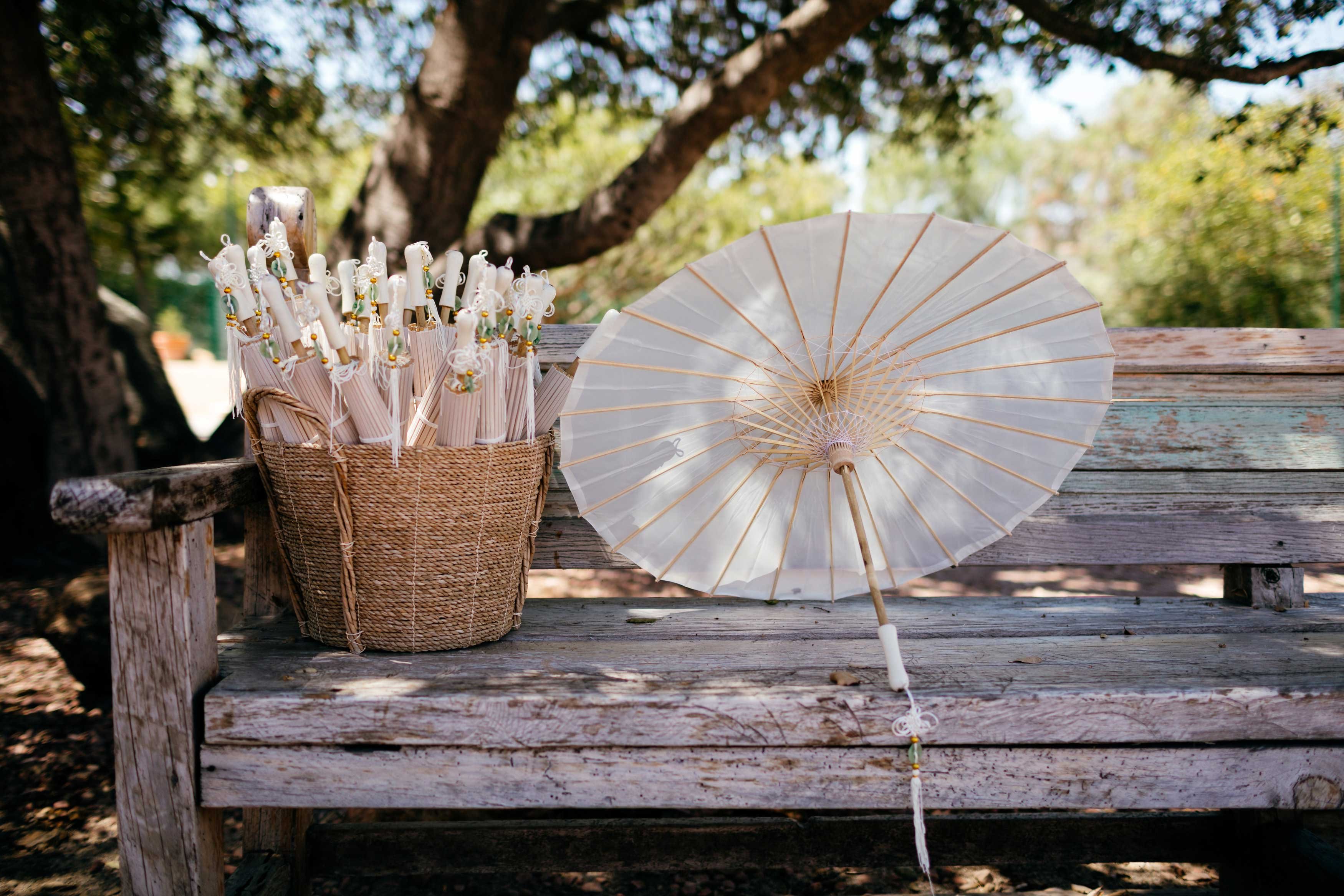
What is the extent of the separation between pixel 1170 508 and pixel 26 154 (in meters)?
4.89

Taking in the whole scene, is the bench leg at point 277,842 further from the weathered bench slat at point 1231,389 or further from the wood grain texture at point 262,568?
the weathered bench slat at point 1231,389

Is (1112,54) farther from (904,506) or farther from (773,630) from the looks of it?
(773,630)

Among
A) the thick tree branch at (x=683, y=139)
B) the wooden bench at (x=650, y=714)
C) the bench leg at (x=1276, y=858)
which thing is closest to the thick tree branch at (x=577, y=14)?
the thick tree branch at (x=683, y=139)

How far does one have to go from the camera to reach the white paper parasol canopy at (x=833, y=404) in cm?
147

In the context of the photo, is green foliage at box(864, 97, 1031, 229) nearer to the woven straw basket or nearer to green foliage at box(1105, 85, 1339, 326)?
green foliage at box(1105, 85, 1339, 326)

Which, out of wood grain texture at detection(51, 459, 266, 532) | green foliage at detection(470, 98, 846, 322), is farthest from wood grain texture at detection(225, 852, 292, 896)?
green foliage at detection(470, 98, 846, 322)

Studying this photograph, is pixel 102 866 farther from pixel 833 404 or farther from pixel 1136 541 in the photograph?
pixel 1136 541

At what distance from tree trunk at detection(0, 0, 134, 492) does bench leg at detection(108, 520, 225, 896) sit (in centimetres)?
341

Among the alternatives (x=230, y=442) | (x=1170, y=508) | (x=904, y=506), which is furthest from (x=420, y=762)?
(x=230, y=442)

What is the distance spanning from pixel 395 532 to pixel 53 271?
3.61 m

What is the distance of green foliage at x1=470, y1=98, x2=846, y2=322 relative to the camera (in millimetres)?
13539

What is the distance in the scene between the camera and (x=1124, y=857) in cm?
201

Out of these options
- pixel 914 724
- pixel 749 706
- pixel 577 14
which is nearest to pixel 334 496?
pixel 749 706

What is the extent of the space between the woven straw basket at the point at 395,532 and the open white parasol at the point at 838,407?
0.19m
